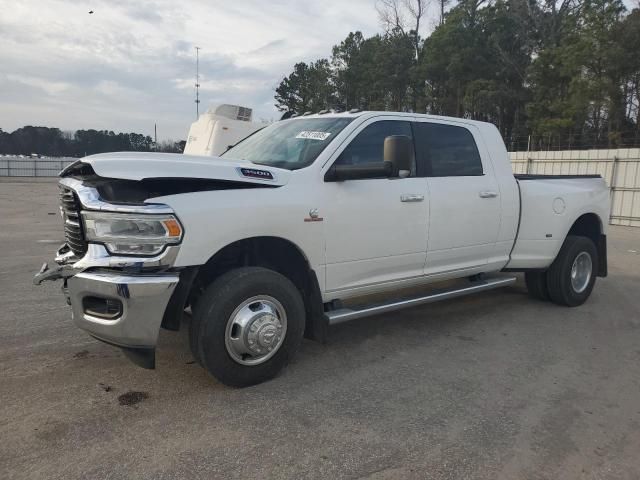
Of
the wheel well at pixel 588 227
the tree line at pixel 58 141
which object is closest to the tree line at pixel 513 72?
the wheel well at pixel 588 227

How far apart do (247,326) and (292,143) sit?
65.5 inches

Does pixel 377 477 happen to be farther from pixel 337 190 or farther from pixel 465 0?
pixel 465 0

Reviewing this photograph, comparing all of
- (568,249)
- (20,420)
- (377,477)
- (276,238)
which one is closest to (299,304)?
(276,238)

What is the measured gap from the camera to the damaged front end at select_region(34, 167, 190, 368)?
314 centimetres

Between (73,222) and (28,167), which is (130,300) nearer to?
(73,222)

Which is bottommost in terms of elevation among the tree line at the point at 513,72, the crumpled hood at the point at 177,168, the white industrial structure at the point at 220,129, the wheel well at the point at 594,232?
the wheel well at the point at 594,232

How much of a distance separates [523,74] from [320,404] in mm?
36806

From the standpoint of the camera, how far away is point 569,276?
6035mm

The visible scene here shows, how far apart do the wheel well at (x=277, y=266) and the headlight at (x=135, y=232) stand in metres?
0.58

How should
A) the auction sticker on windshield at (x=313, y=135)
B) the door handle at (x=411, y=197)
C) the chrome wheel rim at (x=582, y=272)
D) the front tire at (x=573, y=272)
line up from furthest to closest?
the chrome wheel rim at (x=582, y=272)
the front tire at (x=573, y=272)
the door handle at (x=411, y=197)
the auction sticker on windshield at (x=313, y=135)

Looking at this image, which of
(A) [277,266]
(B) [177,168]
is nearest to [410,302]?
(A) [277,266]

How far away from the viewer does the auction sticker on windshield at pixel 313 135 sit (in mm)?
4254

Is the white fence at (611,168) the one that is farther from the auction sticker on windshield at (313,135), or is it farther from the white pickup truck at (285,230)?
the auction sticker on windshield at (313,135)

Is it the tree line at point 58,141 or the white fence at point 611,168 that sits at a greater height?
the tree line at point 58,141
